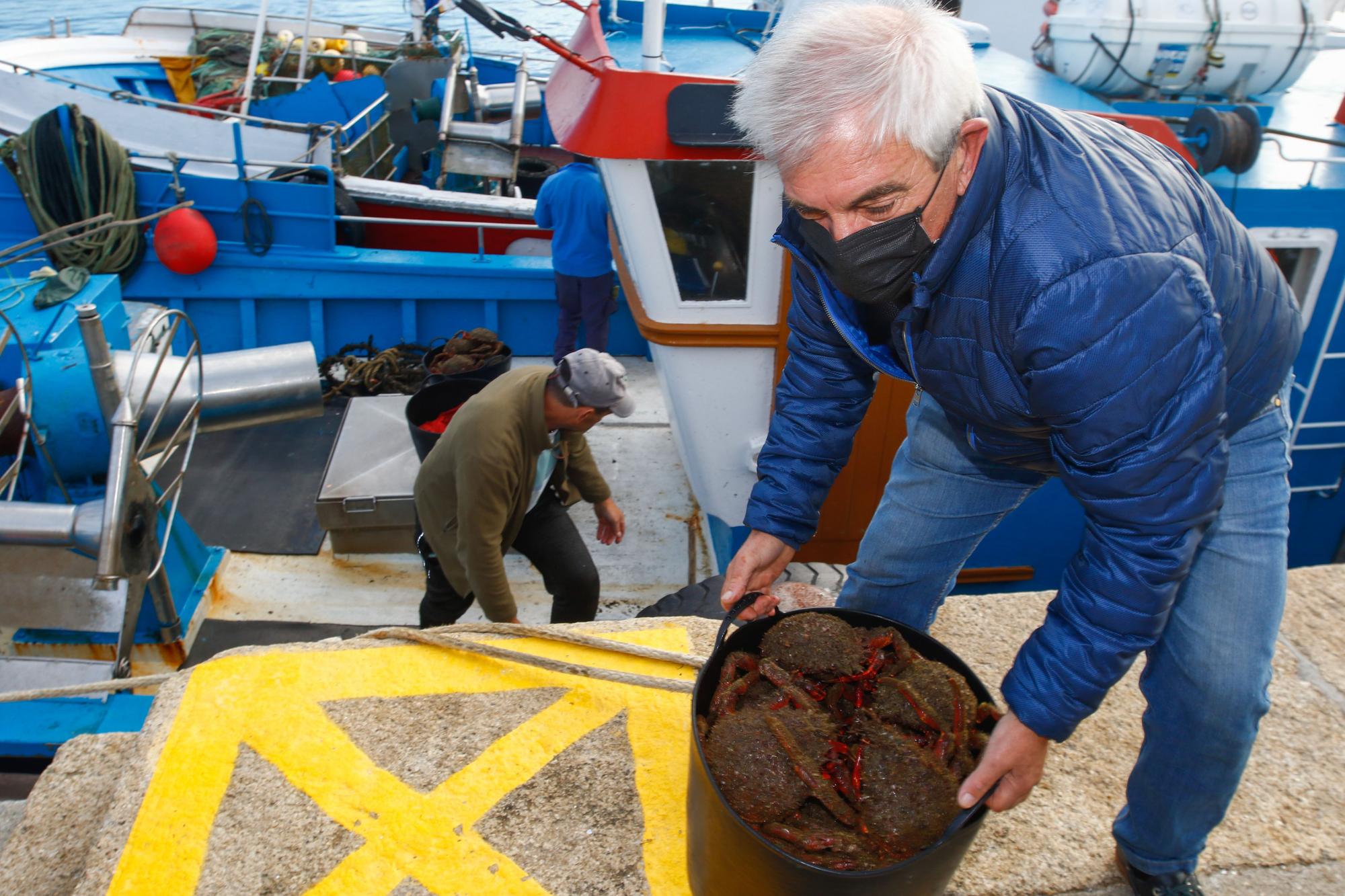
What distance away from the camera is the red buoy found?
718 cm

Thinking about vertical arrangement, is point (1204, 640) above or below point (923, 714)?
above

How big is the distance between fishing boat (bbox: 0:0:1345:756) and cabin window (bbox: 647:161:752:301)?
0.01 metres

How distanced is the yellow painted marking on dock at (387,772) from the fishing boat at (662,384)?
0.69 metres

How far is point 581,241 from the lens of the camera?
22.7 ft

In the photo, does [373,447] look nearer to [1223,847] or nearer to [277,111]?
[1223,847]

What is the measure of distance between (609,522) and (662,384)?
966 mm

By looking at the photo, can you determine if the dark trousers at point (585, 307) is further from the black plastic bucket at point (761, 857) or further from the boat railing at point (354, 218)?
the black plastic bucket at point (761, 857)

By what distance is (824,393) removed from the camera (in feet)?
6.56

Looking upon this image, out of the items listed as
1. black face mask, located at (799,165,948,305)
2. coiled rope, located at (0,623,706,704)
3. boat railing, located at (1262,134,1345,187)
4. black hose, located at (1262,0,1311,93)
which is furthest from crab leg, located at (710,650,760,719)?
black hose, located at (1262,0,1311,93)

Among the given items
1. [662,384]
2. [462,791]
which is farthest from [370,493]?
[462,791]

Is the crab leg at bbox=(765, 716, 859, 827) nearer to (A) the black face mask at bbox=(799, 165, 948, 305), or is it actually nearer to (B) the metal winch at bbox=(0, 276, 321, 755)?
(A) the black face mask at bbox=(799, 165, 948, 305)

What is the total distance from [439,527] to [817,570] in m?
2.03

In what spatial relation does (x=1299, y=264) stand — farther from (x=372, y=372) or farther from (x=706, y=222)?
(x=372, y=372)

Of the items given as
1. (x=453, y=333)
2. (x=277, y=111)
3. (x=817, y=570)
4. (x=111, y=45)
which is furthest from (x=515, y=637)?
(x=111, y=45)
